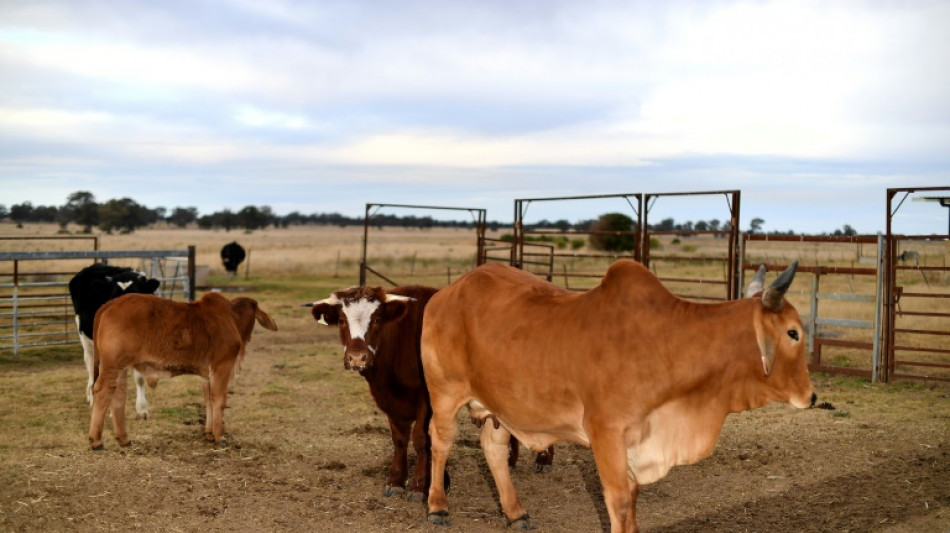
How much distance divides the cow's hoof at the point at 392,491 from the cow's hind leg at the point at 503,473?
960 millimetres

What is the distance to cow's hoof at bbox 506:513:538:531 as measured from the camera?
5.56 m

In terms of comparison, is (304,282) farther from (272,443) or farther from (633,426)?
(633,426)

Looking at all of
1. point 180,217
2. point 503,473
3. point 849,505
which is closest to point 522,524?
point 503,473

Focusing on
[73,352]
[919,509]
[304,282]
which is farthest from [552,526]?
[304,282]

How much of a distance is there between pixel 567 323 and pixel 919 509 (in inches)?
130

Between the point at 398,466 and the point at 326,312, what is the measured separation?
1387 millimetres

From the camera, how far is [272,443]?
7.87 metres

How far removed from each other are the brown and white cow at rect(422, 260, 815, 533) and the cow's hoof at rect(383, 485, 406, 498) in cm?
156

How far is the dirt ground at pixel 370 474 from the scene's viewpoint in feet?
18.8

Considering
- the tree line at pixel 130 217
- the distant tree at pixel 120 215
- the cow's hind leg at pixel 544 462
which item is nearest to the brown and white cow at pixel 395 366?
the cow's hind leg at pixel 544 462

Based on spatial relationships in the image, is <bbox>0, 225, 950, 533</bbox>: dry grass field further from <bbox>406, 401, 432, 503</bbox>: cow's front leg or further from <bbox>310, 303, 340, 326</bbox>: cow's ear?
<bbox>310, 303, 340, 326</bbox>: cow's ear

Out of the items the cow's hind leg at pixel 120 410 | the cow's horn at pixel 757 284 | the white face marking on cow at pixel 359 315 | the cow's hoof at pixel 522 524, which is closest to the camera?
the cow's horn at pixel 757 284

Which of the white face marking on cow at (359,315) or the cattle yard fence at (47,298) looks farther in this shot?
the cattle yard fence at (47,298)

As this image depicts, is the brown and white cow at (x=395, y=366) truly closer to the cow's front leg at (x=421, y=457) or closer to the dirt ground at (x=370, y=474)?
the cow's front leg at (x=421, y=457)
